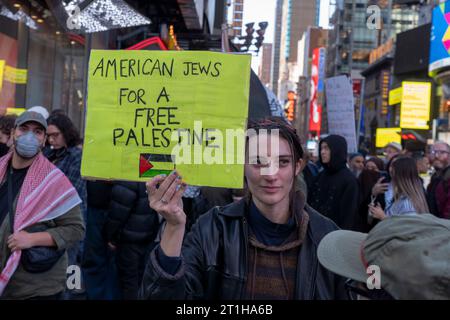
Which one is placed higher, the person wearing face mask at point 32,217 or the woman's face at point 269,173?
the woman's face at point 269,173

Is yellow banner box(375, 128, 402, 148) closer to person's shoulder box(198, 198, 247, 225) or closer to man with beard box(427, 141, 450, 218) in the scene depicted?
man with beard box(427, 141, 450, 218)

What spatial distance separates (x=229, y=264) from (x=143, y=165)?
58cm

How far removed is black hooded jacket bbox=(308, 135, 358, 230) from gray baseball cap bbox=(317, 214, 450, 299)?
15.8 feet

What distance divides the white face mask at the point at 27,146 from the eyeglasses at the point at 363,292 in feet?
7.70

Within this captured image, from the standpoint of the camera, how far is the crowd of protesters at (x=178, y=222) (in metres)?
2.32

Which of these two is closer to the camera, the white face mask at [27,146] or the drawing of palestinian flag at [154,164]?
the drawing of palestinian flag at [154,164]

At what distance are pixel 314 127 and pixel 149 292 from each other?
45691 mm

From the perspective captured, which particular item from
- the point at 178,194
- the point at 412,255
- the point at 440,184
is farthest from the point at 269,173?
the point at 440,184

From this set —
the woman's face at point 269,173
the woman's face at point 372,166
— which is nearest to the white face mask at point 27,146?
the woman's face at point 269,173

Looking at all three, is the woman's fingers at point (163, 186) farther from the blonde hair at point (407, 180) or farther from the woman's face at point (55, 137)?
the blonde hair at point (407, 180)

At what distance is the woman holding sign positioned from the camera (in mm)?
2195

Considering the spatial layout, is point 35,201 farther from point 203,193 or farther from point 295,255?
point 203,193

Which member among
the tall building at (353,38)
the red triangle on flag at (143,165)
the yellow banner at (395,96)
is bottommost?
the red triangle on flag at (143,165)

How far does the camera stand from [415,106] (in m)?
40.5
